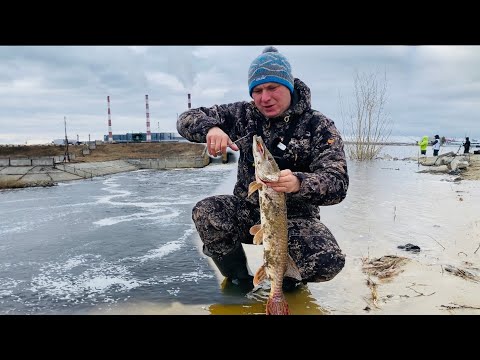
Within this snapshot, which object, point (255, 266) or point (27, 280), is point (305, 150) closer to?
point (255, 266)

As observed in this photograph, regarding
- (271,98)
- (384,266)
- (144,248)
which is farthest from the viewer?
(144,248)

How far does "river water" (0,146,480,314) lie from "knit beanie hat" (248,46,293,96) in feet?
6.66

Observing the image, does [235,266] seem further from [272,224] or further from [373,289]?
[373,289]

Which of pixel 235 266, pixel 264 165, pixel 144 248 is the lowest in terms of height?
pixel 144 248

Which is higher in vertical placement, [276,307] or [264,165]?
[264,165]

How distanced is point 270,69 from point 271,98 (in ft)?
0.91

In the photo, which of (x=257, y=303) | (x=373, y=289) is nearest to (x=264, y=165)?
(x=257, y=303)

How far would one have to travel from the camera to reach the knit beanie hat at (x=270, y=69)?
11.0ft

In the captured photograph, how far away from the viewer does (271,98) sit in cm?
352

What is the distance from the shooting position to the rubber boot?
3.90 m

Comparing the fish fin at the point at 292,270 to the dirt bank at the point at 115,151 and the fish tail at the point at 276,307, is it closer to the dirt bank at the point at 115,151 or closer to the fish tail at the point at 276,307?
the fish tail at the point at 276,307

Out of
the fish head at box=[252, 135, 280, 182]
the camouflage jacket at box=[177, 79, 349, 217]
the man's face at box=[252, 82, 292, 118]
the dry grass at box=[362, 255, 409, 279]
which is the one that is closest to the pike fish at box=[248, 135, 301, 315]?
the fish head at box=[252, 135, 280, 182]

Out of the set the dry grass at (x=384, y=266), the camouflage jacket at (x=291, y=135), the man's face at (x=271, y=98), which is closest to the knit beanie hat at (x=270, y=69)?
the man's face at (x=271, y=98)

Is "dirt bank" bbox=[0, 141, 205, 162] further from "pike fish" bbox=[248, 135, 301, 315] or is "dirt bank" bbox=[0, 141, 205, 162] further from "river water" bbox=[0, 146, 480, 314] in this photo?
"pike fish" bbox=[248, 135, 301, 315]
